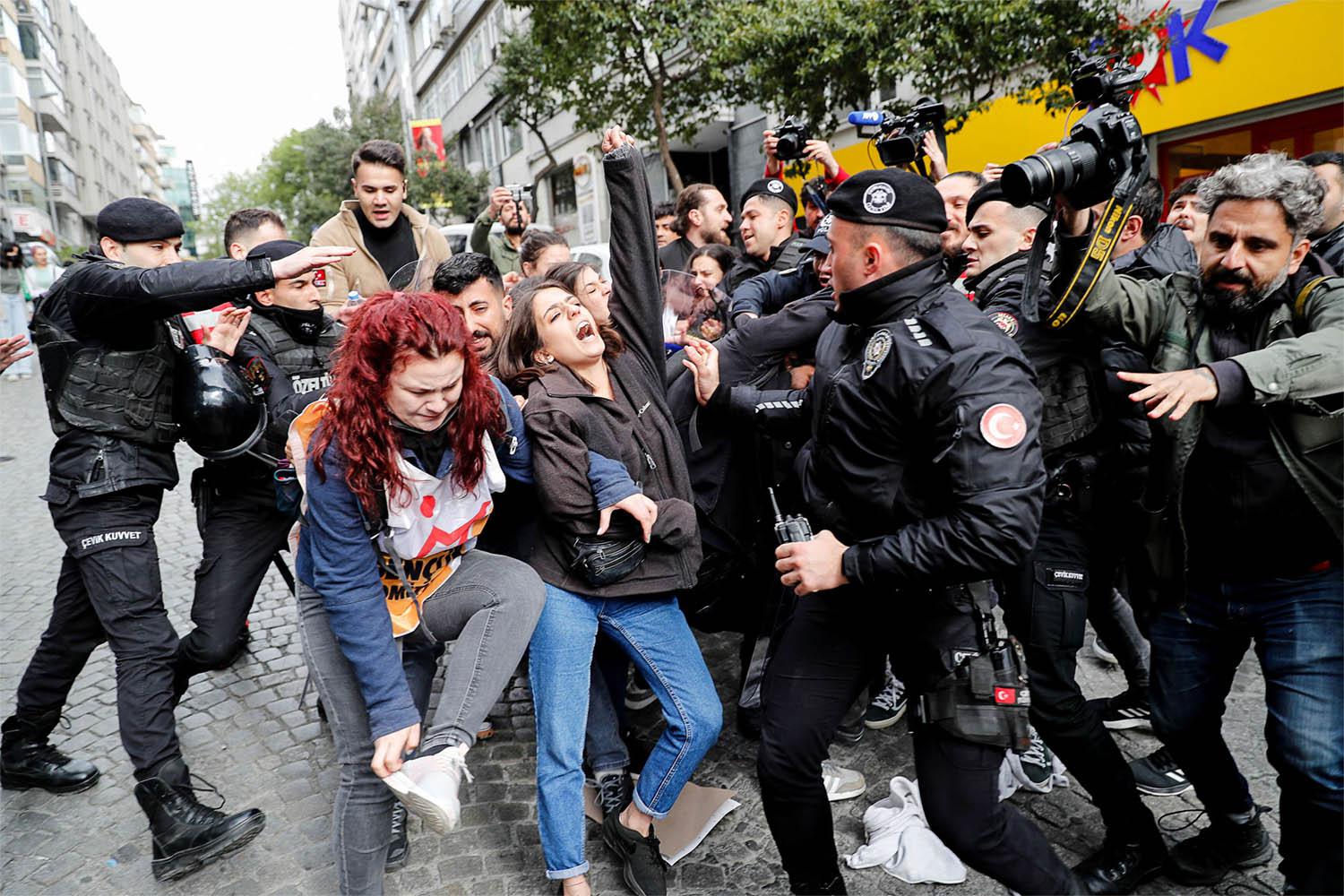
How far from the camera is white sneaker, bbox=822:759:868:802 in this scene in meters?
3.16

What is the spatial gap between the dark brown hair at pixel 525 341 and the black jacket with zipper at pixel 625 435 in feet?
0.20

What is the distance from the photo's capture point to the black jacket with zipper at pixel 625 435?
8.74 ft

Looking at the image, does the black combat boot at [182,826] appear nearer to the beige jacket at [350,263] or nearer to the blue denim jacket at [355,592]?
the blue denim jacket at [355,592]

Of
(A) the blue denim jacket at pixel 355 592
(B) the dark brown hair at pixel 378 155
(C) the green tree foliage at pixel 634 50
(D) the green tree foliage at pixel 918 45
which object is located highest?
(C) the green tree foliage at pixel 634 50

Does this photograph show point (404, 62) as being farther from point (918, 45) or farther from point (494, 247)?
point (494, 247)

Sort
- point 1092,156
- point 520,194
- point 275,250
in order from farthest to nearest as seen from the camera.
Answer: point 520,194, point 275,250, point 1092,156

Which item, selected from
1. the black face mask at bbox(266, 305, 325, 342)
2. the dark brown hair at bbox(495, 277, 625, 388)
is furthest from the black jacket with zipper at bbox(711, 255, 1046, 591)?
the black face mask at bbox(266, 305, 325, 342)

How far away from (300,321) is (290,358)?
0.16 meters

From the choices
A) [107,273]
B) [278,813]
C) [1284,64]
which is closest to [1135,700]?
[278,813]

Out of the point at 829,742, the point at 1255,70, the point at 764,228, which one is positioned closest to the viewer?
the point at 829,742

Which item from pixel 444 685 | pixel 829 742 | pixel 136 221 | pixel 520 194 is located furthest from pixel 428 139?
pixel 829 742

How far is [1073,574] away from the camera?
2.68 metres

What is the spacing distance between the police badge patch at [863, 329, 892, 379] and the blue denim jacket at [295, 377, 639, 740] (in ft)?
4.09

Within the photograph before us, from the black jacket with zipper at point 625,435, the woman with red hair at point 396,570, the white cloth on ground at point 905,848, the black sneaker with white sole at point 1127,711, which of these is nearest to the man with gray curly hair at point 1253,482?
the white cloth on ground at point 905,848
